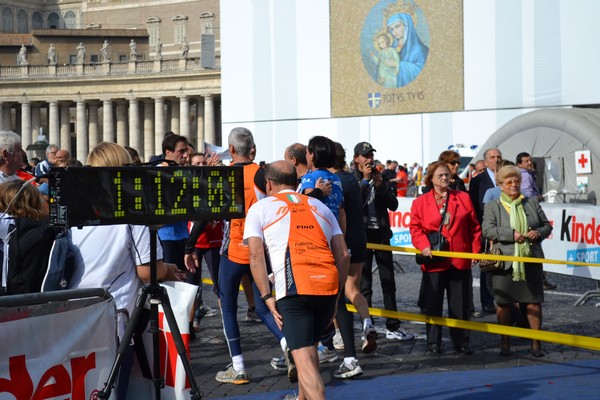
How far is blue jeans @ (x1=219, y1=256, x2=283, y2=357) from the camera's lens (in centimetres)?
802

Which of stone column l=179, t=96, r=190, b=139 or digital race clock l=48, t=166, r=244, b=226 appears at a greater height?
stone column l=179, t=96, r=190, b=139

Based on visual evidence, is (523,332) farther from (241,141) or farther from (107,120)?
(107,120)

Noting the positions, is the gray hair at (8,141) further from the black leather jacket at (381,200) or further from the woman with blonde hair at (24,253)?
the black leather jacket at (381,200)

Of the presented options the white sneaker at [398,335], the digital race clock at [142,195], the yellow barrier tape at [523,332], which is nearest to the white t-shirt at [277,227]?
the digital race clock at [142,195]

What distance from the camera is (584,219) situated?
14125 millimetres

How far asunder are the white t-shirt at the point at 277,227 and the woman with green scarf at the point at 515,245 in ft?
11.7

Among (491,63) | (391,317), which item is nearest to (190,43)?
(491,63)

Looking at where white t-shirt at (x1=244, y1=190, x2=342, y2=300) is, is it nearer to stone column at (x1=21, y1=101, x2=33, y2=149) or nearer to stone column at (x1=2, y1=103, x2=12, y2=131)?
stone column at (x1=21, y1=101, x2=33, y2=149)

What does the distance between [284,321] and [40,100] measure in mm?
74222

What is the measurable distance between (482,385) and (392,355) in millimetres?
1480

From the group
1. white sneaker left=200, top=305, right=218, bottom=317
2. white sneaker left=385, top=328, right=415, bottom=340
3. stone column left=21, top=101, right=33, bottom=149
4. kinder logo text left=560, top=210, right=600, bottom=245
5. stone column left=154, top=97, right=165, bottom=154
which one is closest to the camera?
white sneaker left=385, top=328, right=415, bottom=340

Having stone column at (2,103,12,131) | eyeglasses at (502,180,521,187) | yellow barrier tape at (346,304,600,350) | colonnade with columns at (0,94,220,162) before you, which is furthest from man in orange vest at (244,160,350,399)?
stone column at (2,103,12,131)

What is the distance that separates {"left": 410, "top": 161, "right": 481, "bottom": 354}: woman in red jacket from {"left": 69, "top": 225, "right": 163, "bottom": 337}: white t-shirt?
3987 mm

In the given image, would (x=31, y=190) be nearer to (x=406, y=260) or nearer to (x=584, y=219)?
(x=584, y=219)
